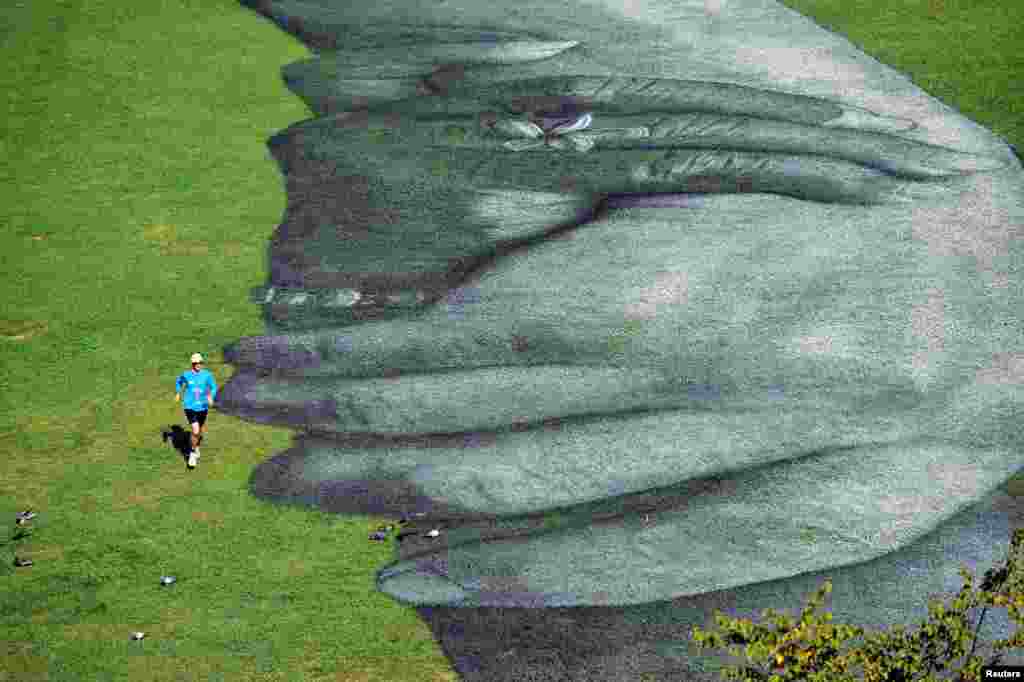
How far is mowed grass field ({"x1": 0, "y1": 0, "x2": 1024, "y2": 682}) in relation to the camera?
15.3 m

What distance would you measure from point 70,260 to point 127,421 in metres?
6.38

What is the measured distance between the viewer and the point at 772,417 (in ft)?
63.4

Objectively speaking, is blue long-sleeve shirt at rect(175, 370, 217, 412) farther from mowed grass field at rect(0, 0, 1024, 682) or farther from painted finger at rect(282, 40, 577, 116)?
painted finger at rect(282, 40, 577, 116)

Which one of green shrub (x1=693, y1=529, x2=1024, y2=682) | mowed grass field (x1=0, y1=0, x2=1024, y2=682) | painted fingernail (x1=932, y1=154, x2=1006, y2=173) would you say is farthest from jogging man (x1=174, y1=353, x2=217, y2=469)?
painted fingernail (x1=932, y1=154, x2=1006, y2=173)

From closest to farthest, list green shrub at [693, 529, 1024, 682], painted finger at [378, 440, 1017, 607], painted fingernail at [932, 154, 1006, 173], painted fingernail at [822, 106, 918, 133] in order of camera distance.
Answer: green shrub at [693, 529, 1024, 682] < painted finger at [378, 440, 1017, 607] < painted fingernail at [932, 154, 1006, 173] < painted fingernail at [822, 106, 918, 133]

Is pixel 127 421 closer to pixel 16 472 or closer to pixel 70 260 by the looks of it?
pixel 16 472

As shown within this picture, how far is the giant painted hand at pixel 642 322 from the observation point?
17.2 m

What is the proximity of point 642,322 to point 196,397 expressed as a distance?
729 centimetres

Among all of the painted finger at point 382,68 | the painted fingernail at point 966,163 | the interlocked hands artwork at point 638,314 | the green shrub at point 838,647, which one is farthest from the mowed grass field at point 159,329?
the green shrub at point 838,647

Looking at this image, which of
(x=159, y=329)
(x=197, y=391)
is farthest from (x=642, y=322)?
(x=159, y=329)

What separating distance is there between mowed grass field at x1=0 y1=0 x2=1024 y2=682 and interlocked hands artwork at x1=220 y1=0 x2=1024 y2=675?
0.73 meters

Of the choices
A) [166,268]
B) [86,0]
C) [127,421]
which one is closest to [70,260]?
→ [166,268]

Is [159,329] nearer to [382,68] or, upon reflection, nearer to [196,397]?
[196,397]

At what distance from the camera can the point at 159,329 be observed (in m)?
22.5
